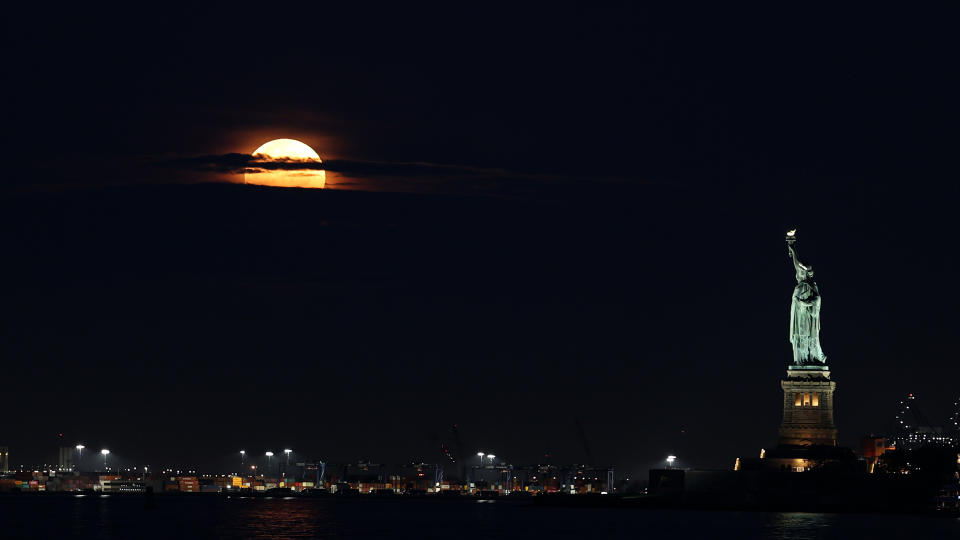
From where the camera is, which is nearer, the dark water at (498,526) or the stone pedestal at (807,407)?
the dark water at (498,526)

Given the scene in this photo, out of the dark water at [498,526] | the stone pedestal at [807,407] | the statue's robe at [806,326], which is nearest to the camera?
the dark water at [498,526]

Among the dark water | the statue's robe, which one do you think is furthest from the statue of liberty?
the dark water

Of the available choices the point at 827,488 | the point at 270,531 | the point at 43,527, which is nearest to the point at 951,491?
the point at 827,488

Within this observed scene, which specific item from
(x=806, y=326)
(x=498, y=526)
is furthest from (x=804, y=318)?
(x=498, y=526)

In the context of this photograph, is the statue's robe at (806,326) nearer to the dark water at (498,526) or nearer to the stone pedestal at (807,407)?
the stone pedestal at (807,407)

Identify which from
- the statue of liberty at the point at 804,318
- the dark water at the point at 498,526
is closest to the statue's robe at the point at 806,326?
the statue of liberty at the point at 804,318

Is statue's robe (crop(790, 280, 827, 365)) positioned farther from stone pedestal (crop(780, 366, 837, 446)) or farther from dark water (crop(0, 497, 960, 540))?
dark water (crop(0, 497, 960, 540))

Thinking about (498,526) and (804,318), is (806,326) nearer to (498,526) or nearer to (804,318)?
(804,318)
